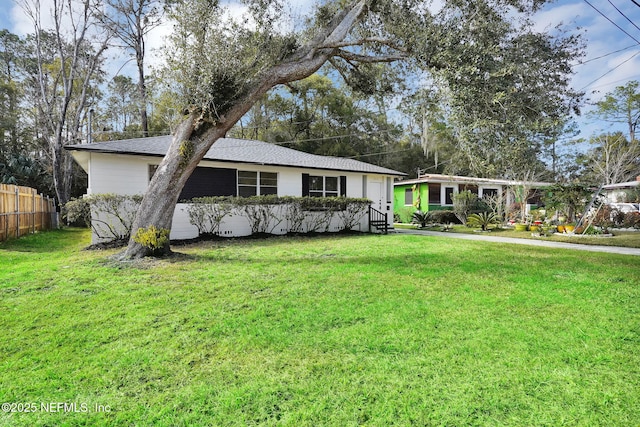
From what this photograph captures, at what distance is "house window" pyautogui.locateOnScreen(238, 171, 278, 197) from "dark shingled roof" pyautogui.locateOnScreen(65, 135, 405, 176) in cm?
61

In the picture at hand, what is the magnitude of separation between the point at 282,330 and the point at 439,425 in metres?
1.69

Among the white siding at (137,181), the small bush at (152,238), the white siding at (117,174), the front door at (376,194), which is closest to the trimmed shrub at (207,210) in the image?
the white siding at (137,181)

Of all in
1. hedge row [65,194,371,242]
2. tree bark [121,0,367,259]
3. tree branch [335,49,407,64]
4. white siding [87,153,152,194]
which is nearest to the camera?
tree bark [121,0,367,259]

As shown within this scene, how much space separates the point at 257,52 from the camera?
730 cm

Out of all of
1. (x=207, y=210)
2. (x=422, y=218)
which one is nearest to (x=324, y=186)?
(x=207, y=210)

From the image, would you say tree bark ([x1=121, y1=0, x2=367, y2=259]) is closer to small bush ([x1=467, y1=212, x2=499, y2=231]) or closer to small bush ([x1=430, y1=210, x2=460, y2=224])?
small bush ([x1=467, y1=212, x2=499, y2=231])

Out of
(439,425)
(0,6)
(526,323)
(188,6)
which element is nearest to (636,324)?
(526,323)

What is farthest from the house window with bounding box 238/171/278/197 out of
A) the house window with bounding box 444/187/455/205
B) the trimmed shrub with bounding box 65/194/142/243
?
the house window with bounding box 444/187/455/205

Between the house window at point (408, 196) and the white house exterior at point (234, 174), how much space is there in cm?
715

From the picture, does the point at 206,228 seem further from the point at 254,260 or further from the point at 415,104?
the point at 415,104

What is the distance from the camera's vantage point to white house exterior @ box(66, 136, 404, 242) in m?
10.1

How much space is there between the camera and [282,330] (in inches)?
125

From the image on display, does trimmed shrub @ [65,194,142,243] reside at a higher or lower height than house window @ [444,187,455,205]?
lower

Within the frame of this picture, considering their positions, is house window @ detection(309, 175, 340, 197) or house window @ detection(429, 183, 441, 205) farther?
house window @ detection(429, 183, 441, 205)
